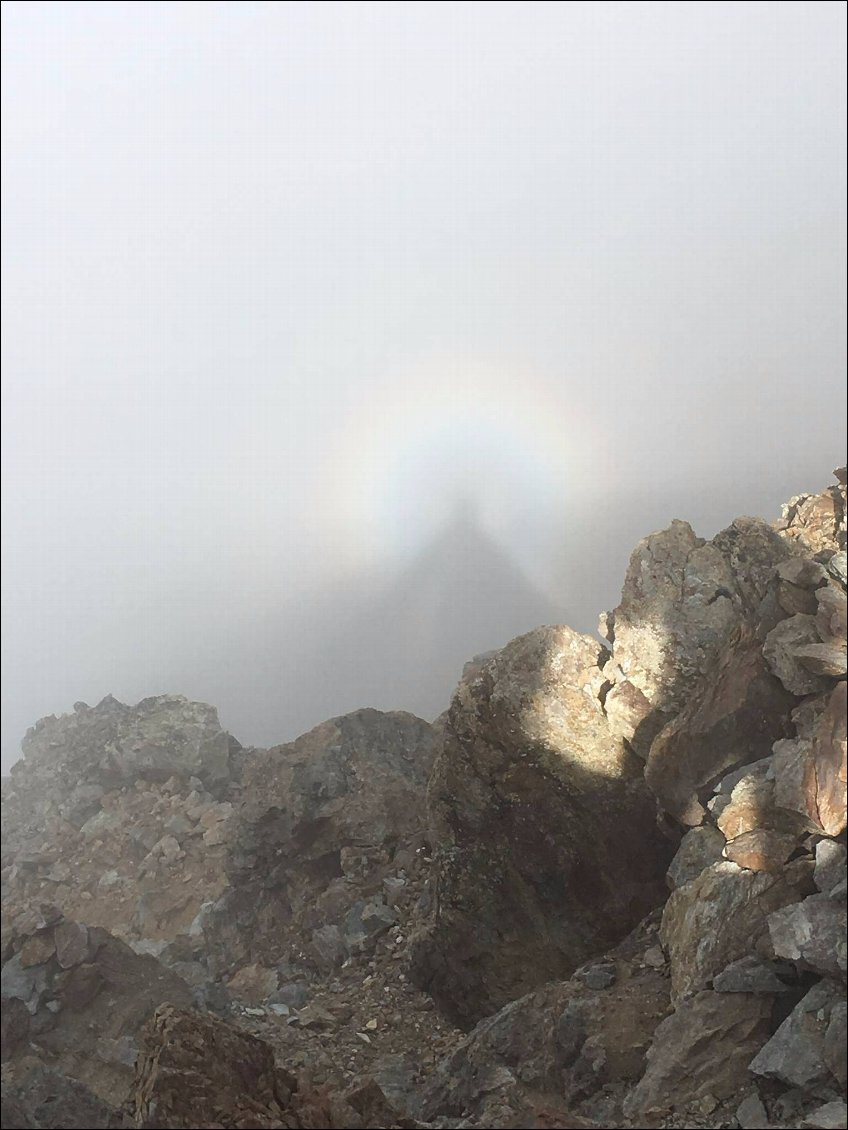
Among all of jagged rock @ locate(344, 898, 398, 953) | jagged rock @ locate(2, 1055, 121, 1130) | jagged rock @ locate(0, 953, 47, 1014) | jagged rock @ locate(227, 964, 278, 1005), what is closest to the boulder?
jagged rock @ locate(2, 1055, 121, 1130)

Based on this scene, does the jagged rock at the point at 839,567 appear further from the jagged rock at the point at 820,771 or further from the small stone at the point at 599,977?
the small stone at the point at 599,977

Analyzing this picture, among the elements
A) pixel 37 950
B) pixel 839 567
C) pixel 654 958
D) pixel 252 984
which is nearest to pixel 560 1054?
pixel 654 958

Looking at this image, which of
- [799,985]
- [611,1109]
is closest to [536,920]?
[611,1109]

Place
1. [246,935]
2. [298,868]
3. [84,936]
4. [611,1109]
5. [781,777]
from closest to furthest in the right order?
[611,1109] → [781,777] → [84,936] → [246,935] → [298,868]

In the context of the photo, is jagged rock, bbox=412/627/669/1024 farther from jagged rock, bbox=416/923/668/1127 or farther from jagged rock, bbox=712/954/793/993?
jagged rock, bbox=712/954/793/993

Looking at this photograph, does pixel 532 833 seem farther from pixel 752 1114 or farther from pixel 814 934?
pixel 752 1114

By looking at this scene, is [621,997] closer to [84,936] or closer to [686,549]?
[686,549]
